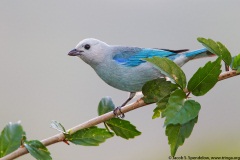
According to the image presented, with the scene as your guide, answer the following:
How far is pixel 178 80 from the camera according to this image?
0.97 meters

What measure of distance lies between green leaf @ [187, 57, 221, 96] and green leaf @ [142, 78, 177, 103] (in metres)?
0.05

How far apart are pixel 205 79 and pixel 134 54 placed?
1.29 metres

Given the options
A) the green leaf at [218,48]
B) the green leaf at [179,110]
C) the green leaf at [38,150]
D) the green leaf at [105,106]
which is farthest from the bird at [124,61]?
the green leaf at [38,150]

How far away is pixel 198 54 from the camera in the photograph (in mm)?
1561

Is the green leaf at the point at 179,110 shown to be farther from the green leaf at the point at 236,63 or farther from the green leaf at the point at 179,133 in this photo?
the green leaf at the point at 236,63


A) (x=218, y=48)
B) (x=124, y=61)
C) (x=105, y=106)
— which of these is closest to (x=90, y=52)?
(x=124, y=61)

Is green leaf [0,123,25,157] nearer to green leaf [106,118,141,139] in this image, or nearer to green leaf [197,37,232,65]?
green leaf [106,118,141,139]

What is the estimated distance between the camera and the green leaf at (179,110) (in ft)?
2.88

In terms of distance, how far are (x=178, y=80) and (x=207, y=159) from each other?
47cm

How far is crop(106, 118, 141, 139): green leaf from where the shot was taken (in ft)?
3.68

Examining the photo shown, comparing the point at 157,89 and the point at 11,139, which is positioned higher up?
the point at 157,89

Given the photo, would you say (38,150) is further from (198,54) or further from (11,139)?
(198,54)

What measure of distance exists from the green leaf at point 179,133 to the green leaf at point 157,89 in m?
→ 0.10

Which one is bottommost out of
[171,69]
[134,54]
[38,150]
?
[38,150]
